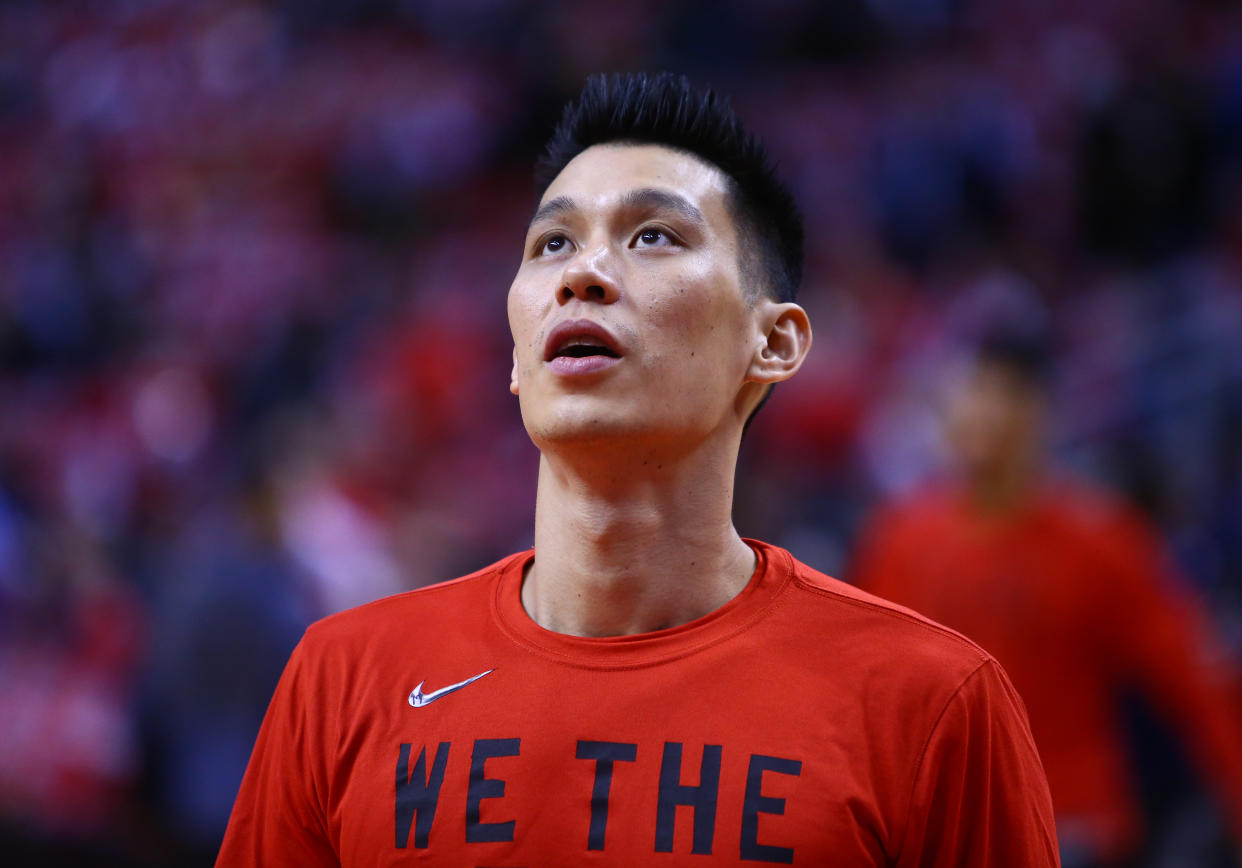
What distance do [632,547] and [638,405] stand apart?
0.25 meters

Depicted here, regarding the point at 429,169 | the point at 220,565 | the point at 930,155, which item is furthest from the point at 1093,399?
the point at 429,169

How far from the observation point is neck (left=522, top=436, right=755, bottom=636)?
219 centimetres

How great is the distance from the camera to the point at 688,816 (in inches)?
74.1

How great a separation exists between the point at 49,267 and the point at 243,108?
2.45 m

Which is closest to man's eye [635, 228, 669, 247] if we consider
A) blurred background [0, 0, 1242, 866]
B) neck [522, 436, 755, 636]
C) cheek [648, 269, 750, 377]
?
cheek [648, 269, 750, 377]

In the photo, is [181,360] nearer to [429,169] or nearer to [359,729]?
[429,169]

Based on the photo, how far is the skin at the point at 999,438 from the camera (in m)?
4.18

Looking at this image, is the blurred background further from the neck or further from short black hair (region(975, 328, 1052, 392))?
the neck

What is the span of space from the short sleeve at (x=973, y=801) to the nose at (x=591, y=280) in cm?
84

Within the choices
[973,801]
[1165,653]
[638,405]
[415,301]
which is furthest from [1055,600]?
[415,301]

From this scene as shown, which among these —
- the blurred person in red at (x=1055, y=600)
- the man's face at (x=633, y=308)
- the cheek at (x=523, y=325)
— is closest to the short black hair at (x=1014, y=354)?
the blurred person in red at (x=1055, y=600)

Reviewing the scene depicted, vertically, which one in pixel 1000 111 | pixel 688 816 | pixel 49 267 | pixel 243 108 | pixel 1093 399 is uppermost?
pixel 243 108

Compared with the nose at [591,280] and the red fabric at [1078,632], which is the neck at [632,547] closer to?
the nose at [591,280]

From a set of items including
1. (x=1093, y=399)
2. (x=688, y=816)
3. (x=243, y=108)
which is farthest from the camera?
(x=243, y=108)
